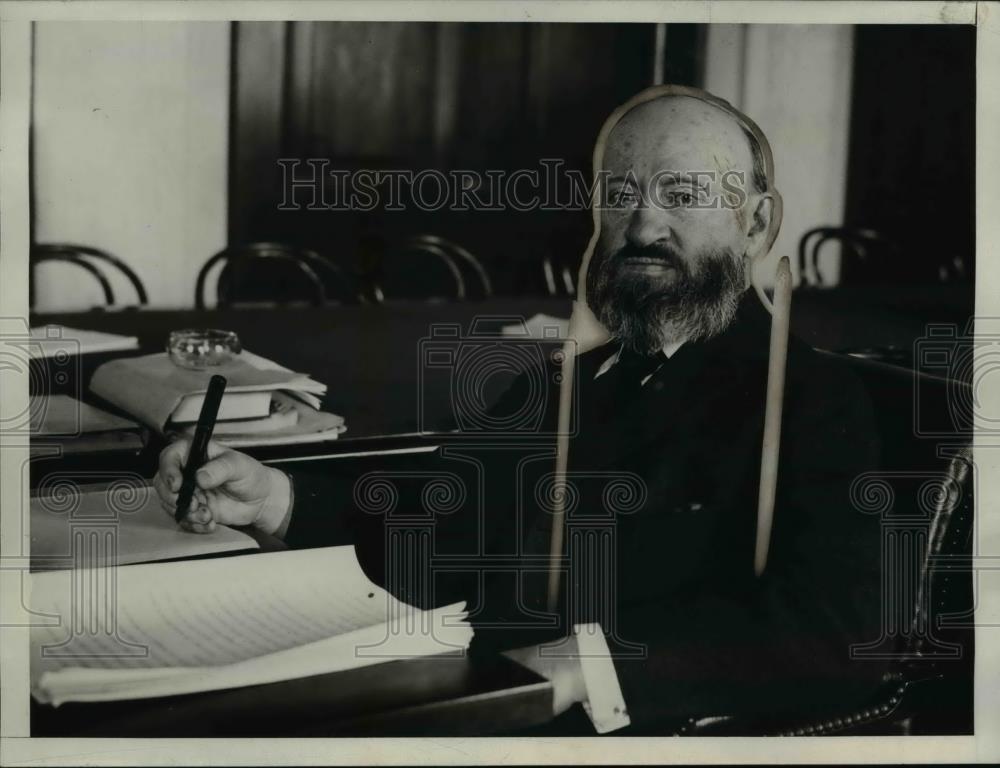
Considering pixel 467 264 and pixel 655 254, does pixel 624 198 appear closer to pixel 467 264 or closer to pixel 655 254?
pixel 655 254

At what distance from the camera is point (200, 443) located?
1202mm

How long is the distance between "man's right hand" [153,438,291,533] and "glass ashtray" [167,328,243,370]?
10 centimetres

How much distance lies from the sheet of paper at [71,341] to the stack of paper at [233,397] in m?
0.02

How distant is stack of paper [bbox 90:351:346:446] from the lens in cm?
121

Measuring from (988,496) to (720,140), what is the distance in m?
0.52

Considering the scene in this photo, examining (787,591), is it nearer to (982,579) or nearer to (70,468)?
(982,579)

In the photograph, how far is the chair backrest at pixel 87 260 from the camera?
1.23 meters

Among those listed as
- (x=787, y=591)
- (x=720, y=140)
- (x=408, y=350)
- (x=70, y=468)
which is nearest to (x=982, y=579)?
(x=787, y=591)

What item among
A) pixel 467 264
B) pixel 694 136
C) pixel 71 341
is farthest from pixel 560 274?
pixel 71 341

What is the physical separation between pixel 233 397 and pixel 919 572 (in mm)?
797

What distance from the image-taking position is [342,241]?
126cm

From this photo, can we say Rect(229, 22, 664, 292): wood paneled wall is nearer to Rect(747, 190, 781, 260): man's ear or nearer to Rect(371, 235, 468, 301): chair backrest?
Rect(371, 235, 468, 301): chair backrest

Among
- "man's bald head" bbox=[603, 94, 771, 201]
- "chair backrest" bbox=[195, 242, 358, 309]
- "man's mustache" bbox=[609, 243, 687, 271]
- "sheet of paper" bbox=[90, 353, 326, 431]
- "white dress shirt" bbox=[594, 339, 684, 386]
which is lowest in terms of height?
"sheet of paper" bbox=[90, 353, 326, 431]

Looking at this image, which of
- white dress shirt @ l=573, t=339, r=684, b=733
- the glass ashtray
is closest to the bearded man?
white dress shirt @ l=573, t=339, r=684, b=733
